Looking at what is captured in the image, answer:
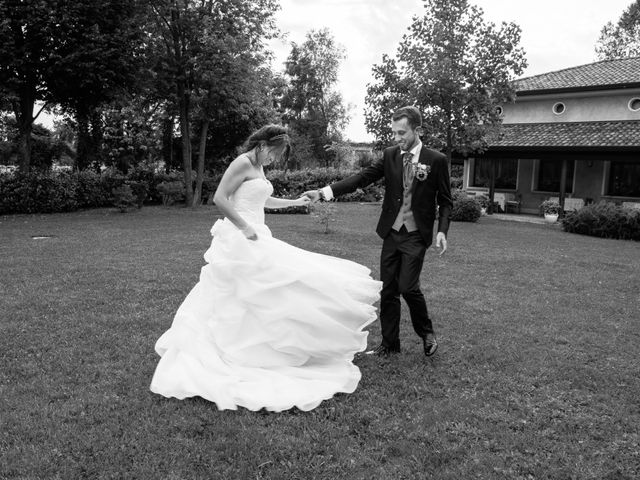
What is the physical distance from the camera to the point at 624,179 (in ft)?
79.8

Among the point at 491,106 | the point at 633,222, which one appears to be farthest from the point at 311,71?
the point at 633,222

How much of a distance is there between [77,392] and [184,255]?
726cm

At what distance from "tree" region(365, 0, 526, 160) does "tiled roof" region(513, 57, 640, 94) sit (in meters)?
1.72

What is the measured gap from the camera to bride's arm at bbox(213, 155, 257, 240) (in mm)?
4805

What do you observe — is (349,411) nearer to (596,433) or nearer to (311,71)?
(596,433)

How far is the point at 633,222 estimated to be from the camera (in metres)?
18.0

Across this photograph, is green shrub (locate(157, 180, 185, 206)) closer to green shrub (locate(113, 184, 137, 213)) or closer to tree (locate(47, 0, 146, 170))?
green shrub (locate(113, 184, 137, 213))

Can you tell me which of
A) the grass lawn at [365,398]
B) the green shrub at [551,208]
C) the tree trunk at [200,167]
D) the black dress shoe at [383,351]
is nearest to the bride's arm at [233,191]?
the grass lawn at [365,398]

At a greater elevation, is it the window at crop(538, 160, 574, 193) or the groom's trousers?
the window at crop(538, 160, 574, 193)

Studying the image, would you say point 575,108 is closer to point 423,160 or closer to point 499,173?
point 499,173

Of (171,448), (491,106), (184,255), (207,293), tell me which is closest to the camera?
(171,448)

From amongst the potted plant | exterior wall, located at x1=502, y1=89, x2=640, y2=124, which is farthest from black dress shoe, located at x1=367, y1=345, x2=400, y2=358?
exterior wall, located at x1=502, y1=89, x2=640, y2=124

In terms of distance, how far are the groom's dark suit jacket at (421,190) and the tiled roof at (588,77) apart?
61.7 feet

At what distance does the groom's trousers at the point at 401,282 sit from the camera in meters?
5.20
